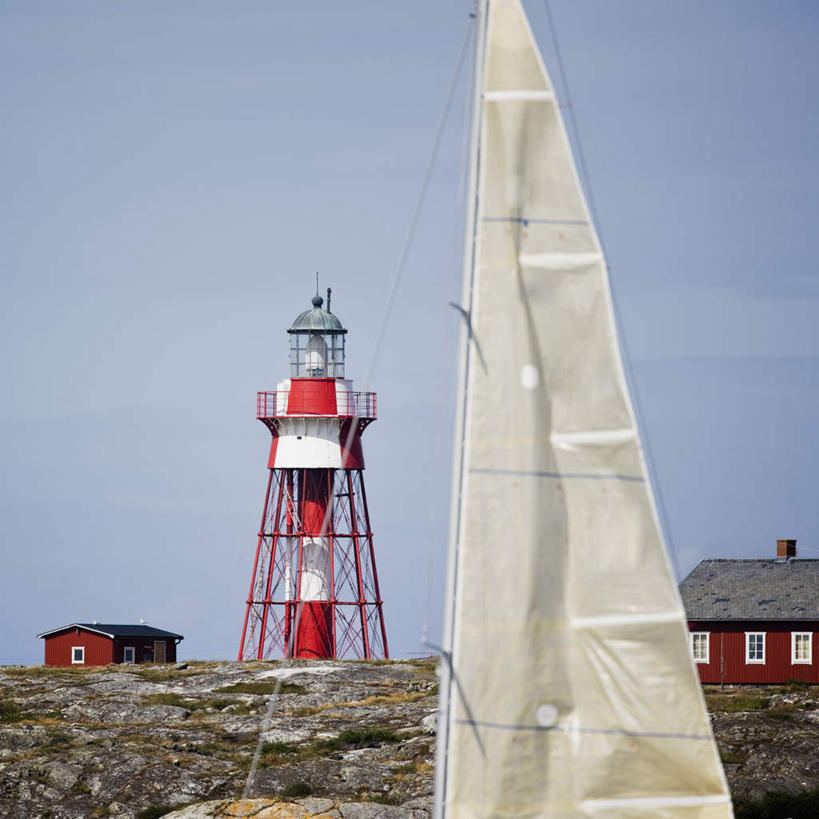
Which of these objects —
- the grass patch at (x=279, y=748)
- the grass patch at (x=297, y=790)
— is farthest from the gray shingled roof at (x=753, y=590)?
the grass patch at (x=297, y=790)

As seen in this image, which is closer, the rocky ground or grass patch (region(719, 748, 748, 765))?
the rocky ground

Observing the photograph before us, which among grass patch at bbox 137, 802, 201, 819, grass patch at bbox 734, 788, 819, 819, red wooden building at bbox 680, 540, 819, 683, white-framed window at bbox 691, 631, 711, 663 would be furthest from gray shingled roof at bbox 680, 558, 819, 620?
grass patch at bbox 137, 802, 201, 819

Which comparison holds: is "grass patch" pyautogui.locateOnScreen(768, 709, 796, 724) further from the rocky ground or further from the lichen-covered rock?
the lichen-covered rock

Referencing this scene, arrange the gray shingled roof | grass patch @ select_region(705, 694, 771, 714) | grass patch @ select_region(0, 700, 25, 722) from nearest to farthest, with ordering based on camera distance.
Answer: grass patch @ select_region(705, 694, 771, 714) → grass patch @ select_region(0, 700, 25, 722) → the gray shingled roof

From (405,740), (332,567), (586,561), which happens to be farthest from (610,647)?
(332,567)

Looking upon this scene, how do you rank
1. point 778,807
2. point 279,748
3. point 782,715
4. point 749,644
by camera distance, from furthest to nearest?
point 749,644, point 782,715, point 279,748, point 778,807

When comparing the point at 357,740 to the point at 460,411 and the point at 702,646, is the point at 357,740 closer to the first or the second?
the point at 702,646

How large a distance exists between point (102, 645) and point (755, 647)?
1115 inches

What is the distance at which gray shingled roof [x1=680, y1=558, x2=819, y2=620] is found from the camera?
180 feet

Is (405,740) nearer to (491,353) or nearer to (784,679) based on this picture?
(784,679)

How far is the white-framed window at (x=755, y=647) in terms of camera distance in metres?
54.8

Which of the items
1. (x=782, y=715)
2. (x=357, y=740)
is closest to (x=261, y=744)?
(x=357, y=740)

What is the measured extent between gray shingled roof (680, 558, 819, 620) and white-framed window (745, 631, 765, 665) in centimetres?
65

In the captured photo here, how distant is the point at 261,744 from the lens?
85.4 feet
